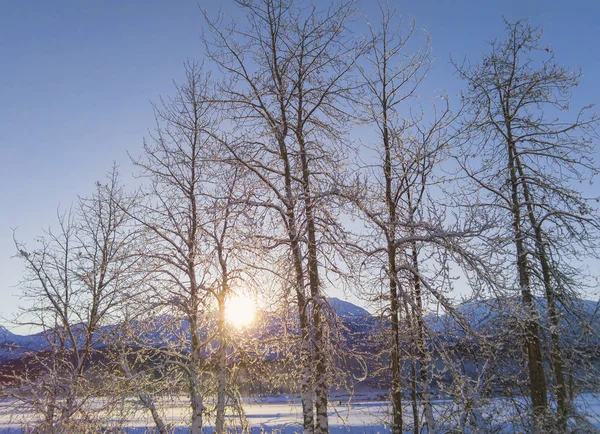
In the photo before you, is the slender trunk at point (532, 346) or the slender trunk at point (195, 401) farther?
the slender trunk at point (195, 401)

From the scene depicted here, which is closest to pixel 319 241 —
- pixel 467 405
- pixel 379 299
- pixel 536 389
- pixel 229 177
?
pixel 379 299

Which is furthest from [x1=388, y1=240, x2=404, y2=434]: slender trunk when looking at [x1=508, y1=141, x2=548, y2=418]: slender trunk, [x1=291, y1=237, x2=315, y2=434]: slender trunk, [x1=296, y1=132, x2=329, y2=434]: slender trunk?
[x1=508, y1=141, x2=548, y2=418]: slender trunk

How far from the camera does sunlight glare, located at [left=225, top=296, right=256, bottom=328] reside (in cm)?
914

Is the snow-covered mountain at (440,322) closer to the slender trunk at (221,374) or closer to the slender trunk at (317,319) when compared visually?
the slender trunk at (317,319)

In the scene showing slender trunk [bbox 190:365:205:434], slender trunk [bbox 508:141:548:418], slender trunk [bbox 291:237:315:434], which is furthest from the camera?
slender trunk [bbox 190:365:205:434]

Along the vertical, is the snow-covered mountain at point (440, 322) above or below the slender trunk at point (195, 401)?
above

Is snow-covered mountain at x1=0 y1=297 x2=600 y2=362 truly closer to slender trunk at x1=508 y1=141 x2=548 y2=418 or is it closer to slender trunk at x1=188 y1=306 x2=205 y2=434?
slender trunk at x1=508 y1=141 x2=548 y2=418

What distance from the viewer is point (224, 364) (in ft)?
33.1

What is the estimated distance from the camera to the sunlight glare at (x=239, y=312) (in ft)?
30.0

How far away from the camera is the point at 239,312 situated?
973cm

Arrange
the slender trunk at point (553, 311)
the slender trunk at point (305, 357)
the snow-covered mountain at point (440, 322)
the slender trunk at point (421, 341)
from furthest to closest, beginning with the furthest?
1. the slender trunk at point (553, 311)
2. the slender trunk at point (421, 341)
3. the slender trunk at point (305, 357)
4. the snow-covered mountain at point (440, 322)

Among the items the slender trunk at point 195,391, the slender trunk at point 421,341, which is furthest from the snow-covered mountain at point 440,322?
the slender trunk at point 195,391

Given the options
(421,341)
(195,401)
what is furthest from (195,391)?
(421,341)

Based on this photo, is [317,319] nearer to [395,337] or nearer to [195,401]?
[395,337]
